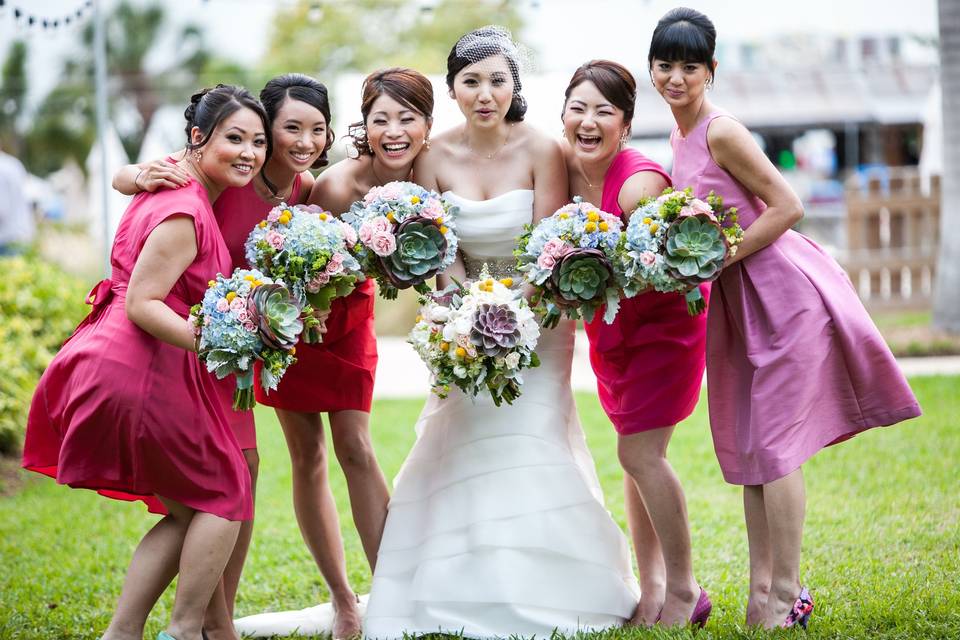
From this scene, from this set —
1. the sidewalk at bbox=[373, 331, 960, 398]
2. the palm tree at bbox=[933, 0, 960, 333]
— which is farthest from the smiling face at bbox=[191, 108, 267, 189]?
the palm tree at bbox=[933, 0, 960, 333]

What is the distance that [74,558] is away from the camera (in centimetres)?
636

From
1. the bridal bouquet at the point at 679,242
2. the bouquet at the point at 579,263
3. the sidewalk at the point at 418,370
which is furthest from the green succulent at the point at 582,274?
the sidewalk at the point at 418,370

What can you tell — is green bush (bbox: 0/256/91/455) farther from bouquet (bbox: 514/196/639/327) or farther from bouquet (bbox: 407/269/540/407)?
bouquet (bbox: 514/196/639/327)

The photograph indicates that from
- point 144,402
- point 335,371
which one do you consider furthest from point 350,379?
point 144,402

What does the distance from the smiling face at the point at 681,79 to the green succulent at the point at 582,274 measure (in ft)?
2.48

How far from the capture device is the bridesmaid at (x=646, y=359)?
4.64m

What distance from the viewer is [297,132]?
4.59 m

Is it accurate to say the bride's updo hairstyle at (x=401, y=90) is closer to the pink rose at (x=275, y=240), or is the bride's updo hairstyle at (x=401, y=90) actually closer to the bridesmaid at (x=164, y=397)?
the bridesmaid at (x=164, y=397)

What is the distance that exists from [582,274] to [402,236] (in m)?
0.77

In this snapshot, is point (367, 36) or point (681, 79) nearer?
point (681, 79)

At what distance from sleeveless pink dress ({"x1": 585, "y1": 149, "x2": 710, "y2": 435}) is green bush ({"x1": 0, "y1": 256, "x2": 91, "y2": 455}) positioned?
5519 mm

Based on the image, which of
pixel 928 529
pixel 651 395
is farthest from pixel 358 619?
pixel 928 529

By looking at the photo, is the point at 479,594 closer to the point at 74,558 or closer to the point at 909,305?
the point at 74,558

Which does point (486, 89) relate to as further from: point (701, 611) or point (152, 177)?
point (701, 611)
